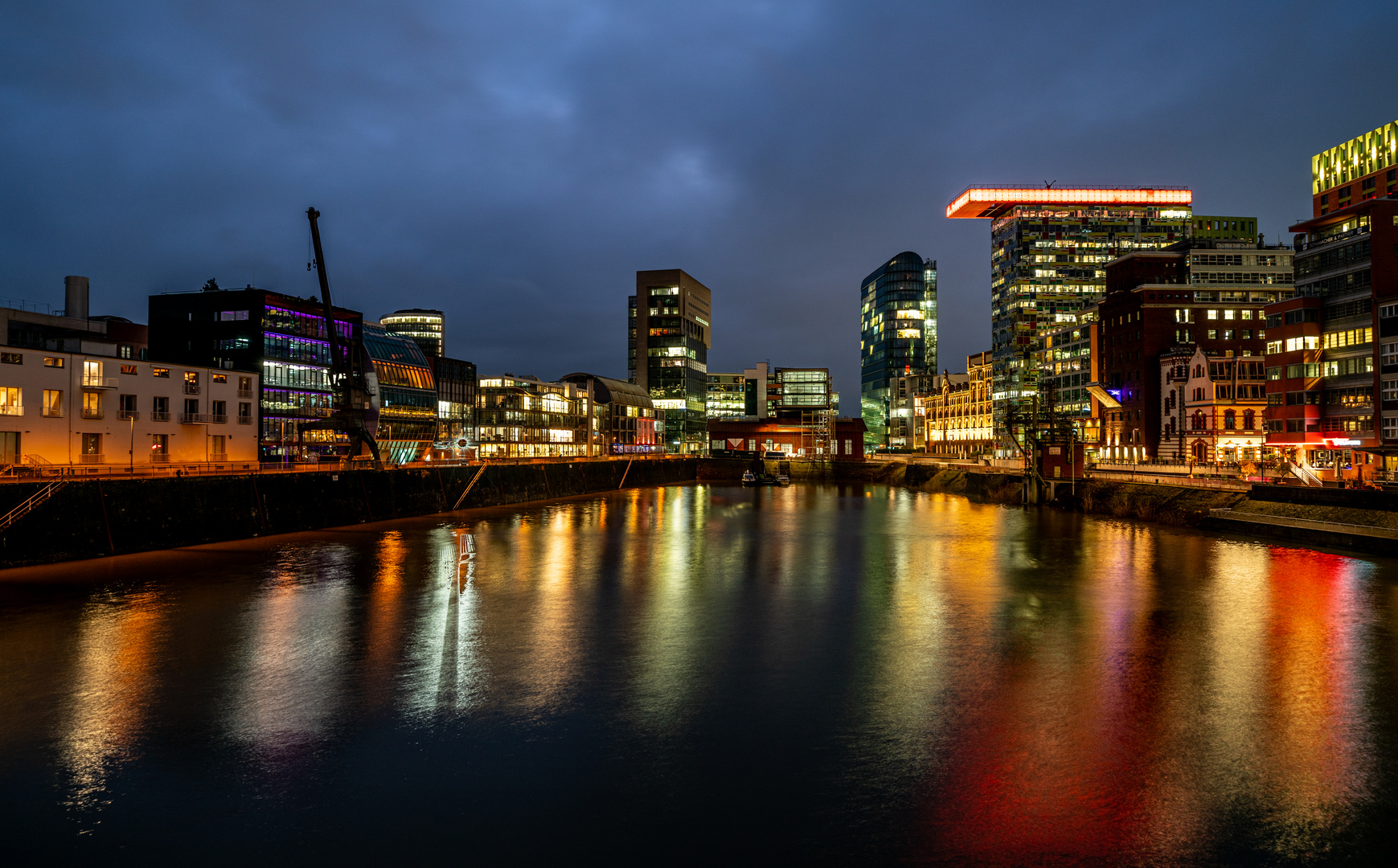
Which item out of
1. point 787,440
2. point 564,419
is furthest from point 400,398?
point 787,440

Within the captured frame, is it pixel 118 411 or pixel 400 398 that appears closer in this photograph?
pixel 118 411

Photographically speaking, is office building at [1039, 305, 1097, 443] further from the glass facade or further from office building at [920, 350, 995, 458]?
the glass facade

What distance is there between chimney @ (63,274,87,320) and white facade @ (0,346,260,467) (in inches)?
1672

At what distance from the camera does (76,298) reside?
103250 mm

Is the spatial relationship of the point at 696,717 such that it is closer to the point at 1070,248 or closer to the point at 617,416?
the point at 617,416

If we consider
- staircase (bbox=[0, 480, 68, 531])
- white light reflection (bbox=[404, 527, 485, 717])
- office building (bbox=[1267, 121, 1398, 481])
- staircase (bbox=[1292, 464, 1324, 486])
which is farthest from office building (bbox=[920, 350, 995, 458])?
staircase (bbox=[0, 480, 68, 531])

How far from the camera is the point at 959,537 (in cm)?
6175

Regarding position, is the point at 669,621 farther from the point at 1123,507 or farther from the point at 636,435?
the point at 636,435

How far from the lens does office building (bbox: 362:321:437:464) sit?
108 metres

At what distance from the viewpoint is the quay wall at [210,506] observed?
141 ft

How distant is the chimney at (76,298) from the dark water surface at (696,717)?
263 ft

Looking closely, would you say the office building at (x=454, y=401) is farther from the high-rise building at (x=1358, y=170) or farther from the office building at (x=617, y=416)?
the high-rise building at (x=1358, y=170)

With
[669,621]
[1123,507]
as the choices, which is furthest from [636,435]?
[669,621]

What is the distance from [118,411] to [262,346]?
27.1 meters
